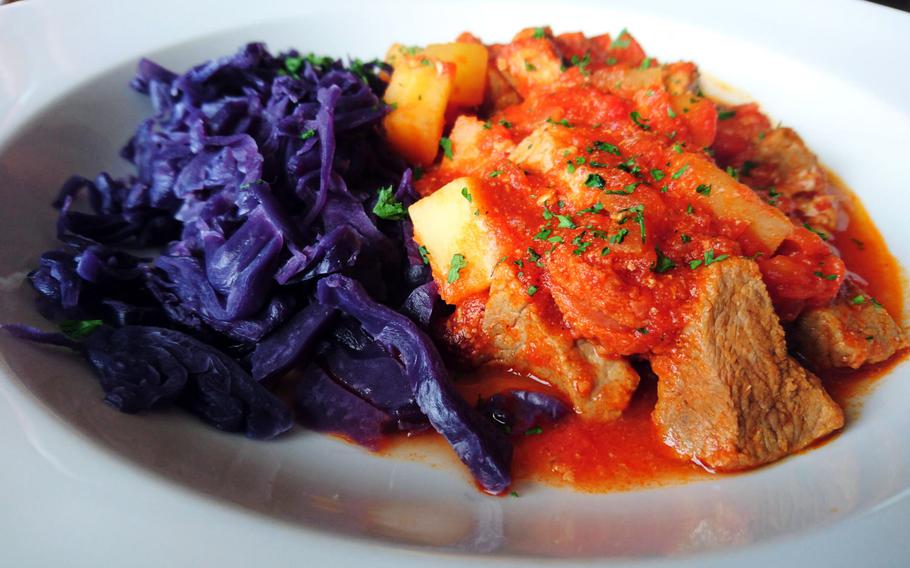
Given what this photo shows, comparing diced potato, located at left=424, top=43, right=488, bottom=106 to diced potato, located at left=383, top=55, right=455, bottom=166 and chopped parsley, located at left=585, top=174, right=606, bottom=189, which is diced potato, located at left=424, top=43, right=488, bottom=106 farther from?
chopped parsley, located at left=585, top=174, right=606, bottom=189

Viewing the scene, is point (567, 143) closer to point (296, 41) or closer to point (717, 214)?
point (717, 214)

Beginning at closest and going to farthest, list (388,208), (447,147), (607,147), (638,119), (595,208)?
1. (595,208)
2. (607,147)
3. (388,208)
4. (638,119)
5. (447,147)

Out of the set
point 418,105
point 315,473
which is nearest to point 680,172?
point 418,105

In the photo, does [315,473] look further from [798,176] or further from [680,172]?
[798,176]

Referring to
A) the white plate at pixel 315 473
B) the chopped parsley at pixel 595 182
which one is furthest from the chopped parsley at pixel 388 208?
the white plate at pixel 315 473

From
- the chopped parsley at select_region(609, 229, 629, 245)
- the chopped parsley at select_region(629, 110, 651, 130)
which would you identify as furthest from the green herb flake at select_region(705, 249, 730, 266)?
the chopped parsley at select_region(629, 110, 651, 130)

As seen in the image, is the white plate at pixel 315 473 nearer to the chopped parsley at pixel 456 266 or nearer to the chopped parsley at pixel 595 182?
the chopped parsley at pixel 456 266
